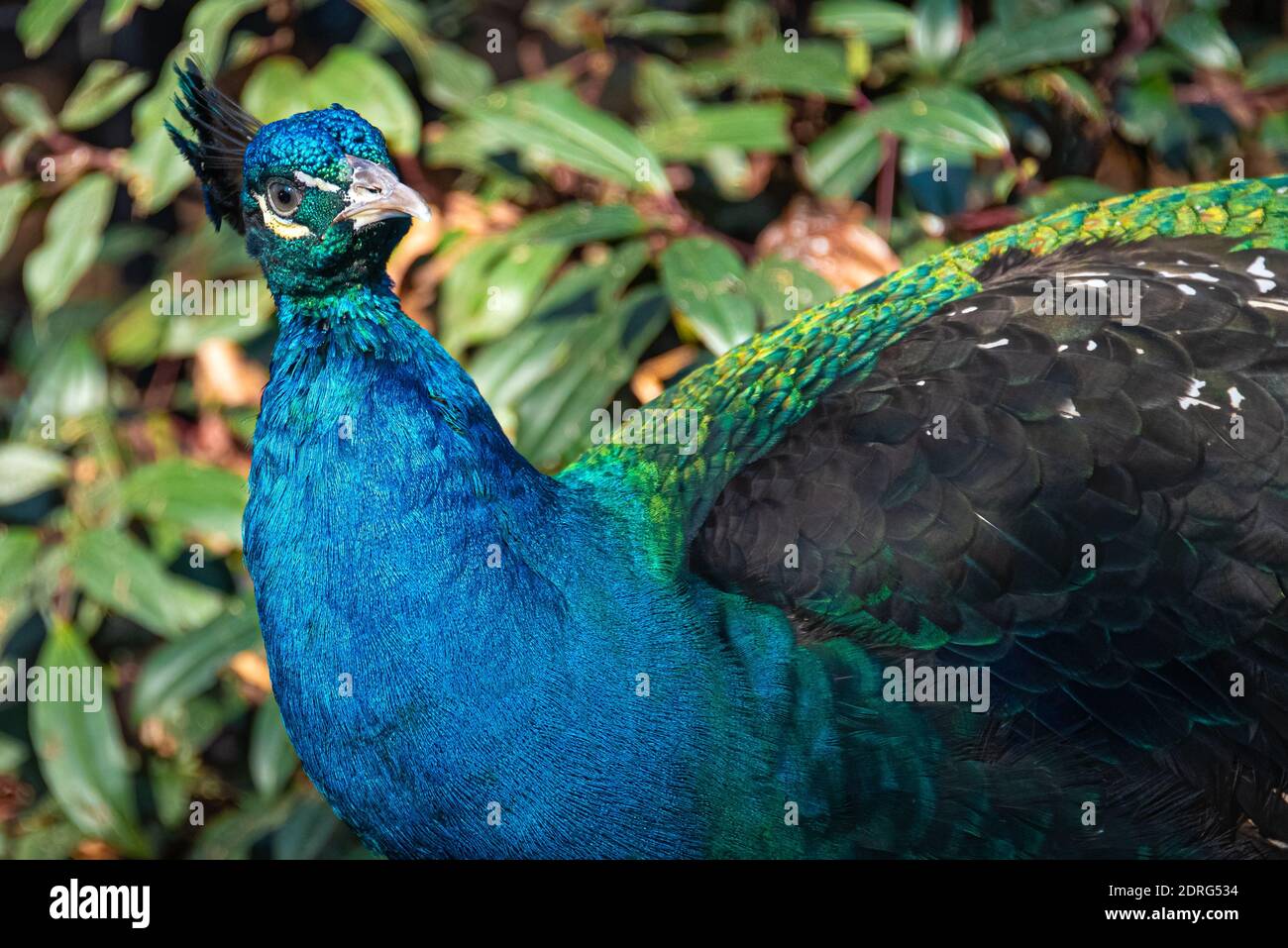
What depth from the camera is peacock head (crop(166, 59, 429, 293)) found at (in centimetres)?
159

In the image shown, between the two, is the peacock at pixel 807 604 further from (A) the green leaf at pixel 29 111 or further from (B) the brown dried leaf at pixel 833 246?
(A) the green leaf at pixel 29 111

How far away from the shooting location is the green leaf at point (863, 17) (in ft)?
8.71

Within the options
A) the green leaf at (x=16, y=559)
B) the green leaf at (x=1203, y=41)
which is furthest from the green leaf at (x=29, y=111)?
the green leaf at (x=1203, y=41)

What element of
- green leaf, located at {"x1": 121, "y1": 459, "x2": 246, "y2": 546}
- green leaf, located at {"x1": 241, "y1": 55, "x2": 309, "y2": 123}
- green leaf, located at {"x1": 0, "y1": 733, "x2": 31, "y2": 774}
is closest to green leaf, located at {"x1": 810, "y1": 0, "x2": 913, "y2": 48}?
green leaf, located at {"x1": 241, "y1": 55, "x2": 309, "y2": 123}

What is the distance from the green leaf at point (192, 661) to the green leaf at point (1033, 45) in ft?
5.28

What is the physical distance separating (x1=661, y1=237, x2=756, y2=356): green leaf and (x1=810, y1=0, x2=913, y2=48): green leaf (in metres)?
0.60

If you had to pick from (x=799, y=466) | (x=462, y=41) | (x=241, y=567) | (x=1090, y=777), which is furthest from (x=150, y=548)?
(x=1090, y=777)

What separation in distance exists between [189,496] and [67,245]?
57 cm

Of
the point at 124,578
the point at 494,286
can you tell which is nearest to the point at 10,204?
the point at 124,578

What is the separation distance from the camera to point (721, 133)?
2.55 meters

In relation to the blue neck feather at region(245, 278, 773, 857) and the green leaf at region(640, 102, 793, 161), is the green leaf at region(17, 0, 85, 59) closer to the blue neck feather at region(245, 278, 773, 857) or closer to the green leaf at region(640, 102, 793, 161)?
the green leaf at region(640, 102, 793, 161)

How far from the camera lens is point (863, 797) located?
1.59m
